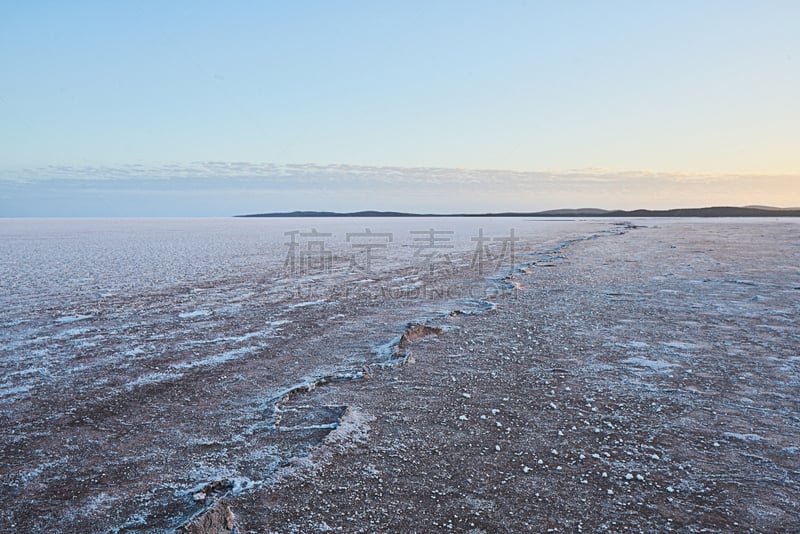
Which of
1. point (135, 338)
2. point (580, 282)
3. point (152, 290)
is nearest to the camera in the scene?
point (135, 338)

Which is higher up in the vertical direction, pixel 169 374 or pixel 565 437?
pixel 565 437

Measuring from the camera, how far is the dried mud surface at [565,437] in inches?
100

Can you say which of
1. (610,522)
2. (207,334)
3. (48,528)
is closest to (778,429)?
(610,522)

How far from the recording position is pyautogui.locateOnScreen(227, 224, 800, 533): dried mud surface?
254 cm

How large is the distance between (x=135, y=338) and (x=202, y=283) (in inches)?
173

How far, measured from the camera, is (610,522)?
2465 millimetres

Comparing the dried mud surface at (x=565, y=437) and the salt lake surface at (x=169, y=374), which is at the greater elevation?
the dried mud surface at (x=565, y=437)

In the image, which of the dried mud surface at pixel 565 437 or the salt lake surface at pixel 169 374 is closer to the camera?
the dried mud surface at pixel 565 437

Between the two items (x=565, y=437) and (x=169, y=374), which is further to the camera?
(x=169, y=374)

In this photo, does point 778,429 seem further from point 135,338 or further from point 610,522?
point 135,338

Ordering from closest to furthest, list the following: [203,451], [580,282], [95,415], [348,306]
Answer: [203,451] → [95,415] → [348,306] → [580,282]

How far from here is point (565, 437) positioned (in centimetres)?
334

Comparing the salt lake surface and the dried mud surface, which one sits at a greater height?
the dried mud surface

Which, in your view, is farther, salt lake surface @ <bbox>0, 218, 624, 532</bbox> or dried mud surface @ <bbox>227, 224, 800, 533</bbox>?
salt lake surface @ <bbox>0, 218, 624, 532</bbox>
